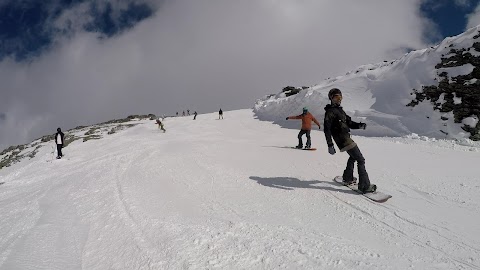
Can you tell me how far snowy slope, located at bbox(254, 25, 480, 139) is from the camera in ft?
48.3

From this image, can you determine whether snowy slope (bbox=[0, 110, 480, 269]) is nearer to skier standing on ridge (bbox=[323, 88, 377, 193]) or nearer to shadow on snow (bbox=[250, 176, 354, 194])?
shadow on snow (bbox=[250, 176, 354, 194])

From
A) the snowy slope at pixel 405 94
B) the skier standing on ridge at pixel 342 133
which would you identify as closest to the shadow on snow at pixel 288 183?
the skier standing on ridge at pixel 342 133

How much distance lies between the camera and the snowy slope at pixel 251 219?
14.1 ft

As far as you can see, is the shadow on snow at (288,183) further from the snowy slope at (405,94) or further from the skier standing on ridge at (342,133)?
the snowy slope at (405,94)

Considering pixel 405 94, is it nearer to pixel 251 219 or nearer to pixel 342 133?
pixel 342 133

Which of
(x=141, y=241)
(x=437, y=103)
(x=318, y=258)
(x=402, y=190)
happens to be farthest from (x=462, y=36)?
(x=141, y=241)

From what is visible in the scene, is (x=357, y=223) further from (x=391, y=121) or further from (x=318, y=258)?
(x=391, y=121)

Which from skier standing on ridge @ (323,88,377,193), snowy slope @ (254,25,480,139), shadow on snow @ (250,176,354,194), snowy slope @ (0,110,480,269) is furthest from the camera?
snowy slope @ (254,25,480,139)

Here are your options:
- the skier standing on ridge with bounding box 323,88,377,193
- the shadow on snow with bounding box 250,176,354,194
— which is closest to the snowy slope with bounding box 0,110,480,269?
the shadow on snow with bounding box 250,176,354,194

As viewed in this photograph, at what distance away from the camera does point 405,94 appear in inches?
687

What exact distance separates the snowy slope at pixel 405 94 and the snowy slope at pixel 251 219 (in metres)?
4.60

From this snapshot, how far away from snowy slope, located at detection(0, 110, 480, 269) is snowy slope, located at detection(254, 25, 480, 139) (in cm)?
460

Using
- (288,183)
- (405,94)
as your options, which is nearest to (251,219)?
(288,183)

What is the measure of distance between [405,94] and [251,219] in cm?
1517
